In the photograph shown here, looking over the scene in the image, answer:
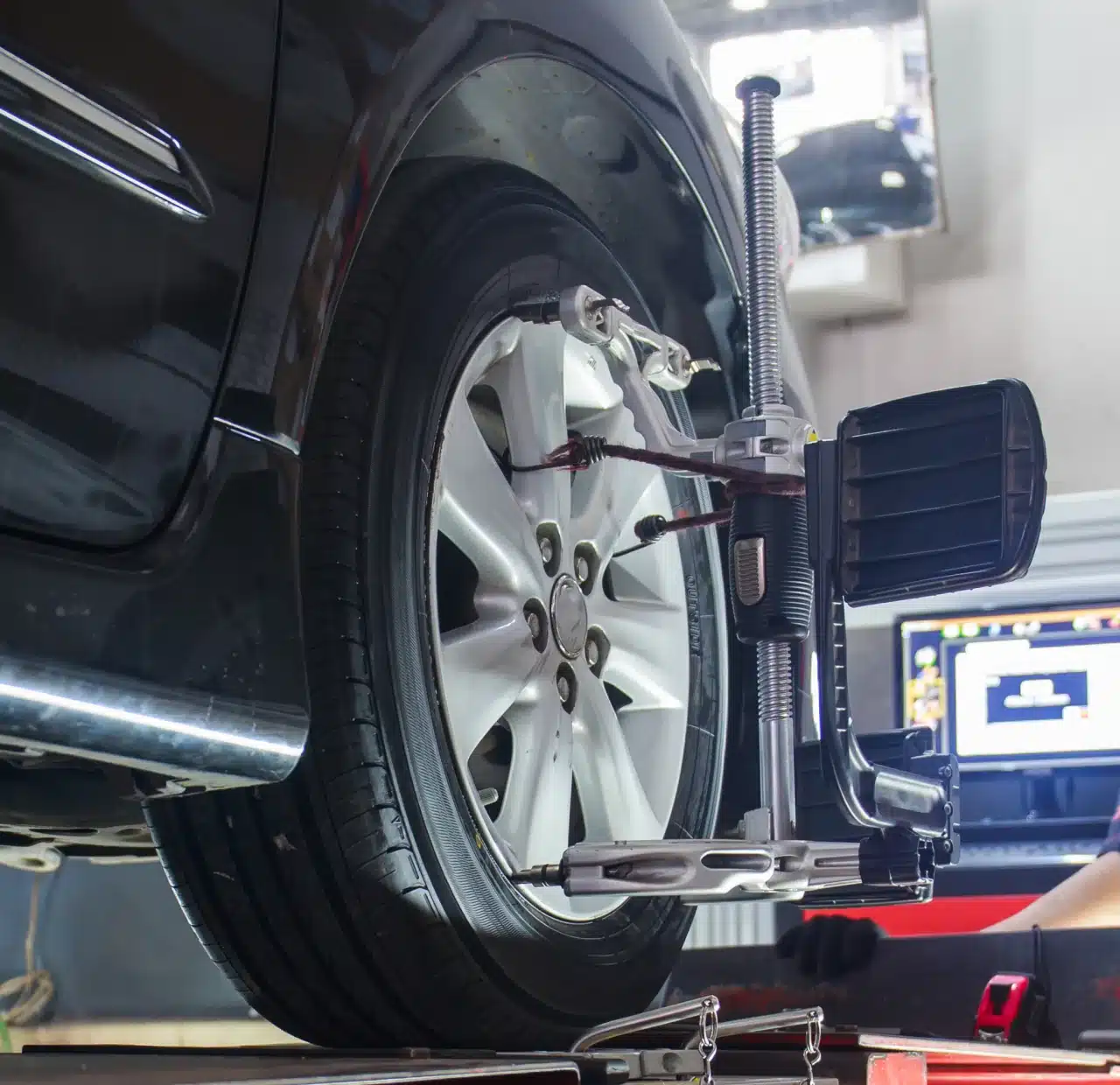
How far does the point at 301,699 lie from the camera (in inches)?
26.8

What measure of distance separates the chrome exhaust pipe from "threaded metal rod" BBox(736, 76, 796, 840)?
551mm

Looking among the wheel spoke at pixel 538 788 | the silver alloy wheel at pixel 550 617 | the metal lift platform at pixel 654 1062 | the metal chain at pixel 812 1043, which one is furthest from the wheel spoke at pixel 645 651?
the metal chain at pixel 812 1043

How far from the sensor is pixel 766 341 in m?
1.19

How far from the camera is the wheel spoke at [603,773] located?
121 cm

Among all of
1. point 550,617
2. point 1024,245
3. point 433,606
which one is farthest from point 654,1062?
point 1024,245

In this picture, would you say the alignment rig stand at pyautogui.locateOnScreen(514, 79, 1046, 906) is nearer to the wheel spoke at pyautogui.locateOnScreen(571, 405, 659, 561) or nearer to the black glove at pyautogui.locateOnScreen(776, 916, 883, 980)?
the wheel spoke at pyautogui.locateOnScreen(571, 405, 659, 561)

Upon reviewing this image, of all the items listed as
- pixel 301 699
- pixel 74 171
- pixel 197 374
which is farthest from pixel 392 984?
pixel 74 171

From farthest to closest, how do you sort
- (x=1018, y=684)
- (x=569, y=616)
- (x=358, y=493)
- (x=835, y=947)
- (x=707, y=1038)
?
(x=1018, y=684) → (x=835, y=947) → (x=569, y=616) → (x=358, y=493) → (x=707, y=1038)

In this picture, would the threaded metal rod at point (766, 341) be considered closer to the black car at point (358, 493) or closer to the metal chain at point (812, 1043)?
the black car at point (358, 493)

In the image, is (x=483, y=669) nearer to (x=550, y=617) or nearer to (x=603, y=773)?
(x=550, y=617)

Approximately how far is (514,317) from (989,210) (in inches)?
104

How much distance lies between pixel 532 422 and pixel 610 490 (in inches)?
5.5

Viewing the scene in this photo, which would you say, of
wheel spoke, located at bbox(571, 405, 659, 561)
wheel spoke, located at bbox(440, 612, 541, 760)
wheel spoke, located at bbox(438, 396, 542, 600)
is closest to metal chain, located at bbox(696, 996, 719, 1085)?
wheel spoke, located at bbox(440, 612, 541, 760)

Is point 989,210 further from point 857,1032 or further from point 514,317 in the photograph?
point 857,1032
